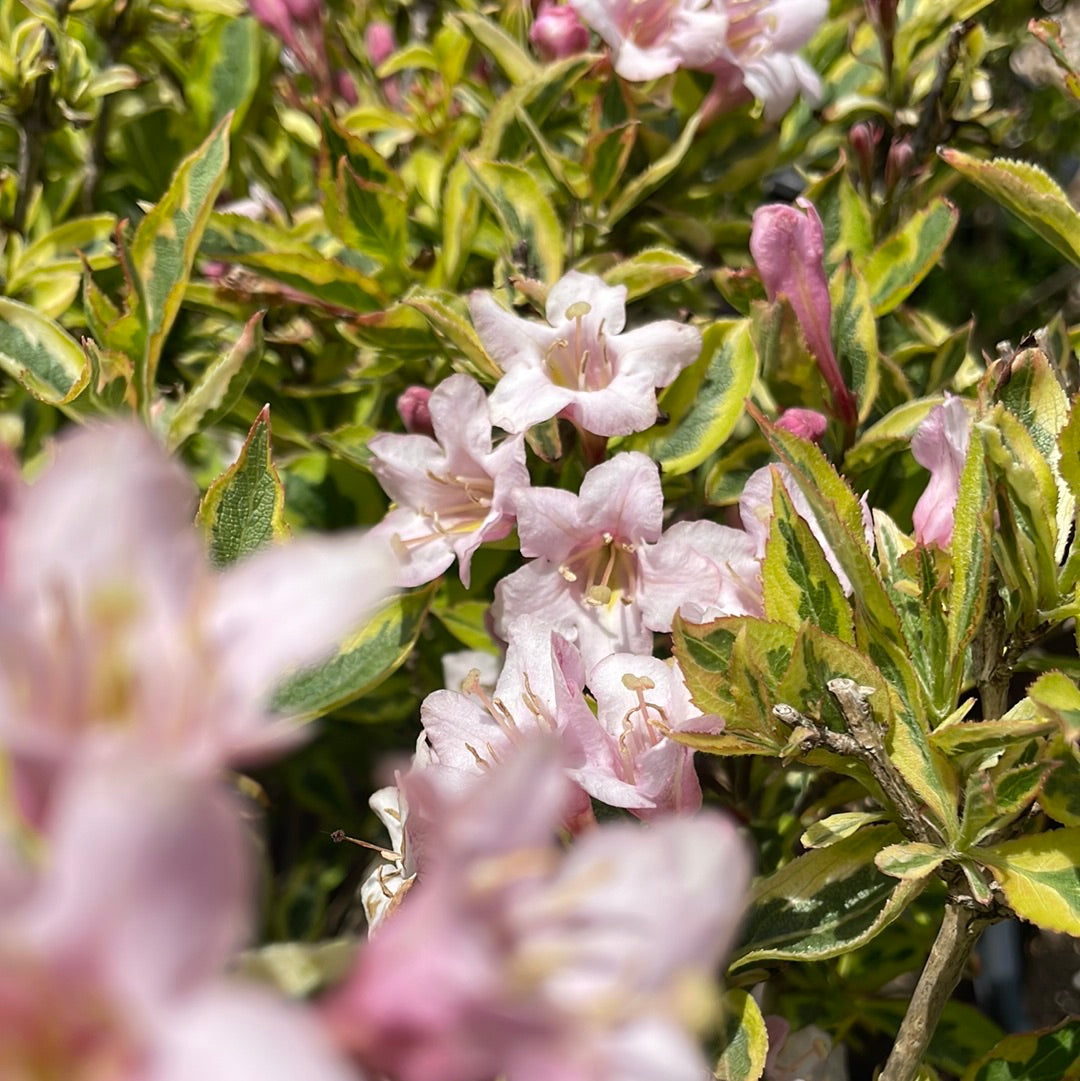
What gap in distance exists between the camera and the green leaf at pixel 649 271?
0.95m

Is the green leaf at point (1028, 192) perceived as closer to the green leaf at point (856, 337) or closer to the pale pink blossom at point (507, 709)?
the green leaf at point (856, 337)

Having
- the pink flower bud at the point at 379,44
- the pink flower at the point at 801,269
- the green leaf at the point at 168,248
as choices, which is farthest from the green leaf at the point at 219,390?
the pink flower bud at the point at 379,44

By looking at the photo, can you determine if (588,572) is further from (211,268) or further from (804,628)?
(211,268)

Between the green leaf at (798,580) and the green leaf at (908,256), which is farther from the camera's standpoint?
the green leaf at (908,256)

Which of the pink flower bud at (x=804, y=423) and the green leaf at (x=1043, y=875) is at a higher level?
the pink flower bud at (x=804, y=423)

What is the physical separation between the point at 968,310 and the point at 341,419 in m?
1.42

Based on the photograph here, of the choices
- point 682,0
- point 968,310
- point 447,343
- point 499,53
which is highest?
point 682,0

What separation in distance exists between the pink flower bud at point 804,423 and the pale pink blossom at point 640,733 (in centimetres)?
21

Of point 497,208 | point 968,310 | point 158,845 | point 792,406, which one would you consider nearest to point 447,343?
point 497,208

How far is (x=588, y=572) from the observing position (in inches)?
35.3

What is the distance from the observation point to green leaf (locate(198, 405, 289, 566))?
75cm

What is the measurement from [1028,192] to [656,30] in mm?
477

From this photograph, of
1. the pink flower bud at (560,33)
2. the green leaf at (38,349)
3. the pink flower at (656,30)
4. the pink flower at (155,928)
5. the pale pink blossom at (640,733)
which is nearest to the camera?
the pink flower at (155,928)

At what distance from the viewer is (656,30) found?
3.61 ft
